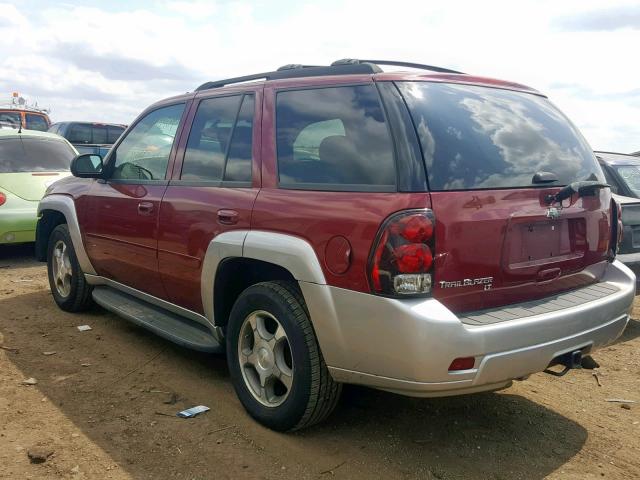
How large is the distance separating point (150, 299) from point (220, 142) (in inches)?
53.4

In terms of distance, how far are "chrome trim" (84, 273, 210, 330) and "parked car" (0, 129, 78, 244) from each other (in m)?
2.86

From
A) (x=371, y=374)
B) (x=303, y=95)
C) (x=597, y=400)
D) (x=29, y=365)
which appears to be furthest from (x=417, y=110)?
(x=29, y=365)

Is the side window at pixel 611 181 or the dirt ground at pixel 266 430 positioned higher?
the side window at pixel 611 181

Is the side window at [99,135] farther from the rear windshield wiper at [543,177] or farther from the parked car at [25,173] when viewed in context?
the rear windshield wiper at [543,177]

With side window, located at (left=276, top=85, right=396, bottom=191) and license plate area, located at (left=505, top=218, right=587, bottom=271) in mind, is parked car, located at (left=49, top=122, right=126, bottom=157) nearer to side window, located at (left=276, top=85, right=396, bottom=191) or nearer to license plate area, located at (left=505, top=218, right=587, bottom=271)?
side window, located at (left=276, top=85, right=396, bottom=191)

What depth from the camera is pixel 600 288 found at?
3.35m

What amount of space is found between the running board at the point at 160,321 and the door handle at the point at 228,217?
0.77 metres

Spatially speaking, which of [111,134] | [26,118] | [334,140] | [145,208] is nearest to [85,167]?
[145,208]

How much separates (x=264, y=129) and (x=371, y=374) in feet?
5.06

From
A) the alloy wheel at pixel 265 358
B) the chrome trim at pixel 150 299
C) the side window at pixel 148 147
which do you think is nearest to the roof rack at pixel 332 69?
the side window at pixel 148 147

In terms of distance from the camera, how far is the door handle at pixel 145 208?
4.16 meters

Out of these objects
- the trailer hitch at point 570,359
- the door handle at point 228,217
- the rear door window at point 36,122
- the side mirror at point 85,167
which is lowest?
the trailer hitch at point 570,359

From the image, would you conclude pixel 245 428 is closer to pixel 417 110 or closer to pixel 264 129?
pixel 264 129

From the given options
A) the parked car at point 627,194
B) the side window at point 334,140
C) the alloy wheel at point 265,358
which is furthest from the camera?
the parked car at point 627,194
